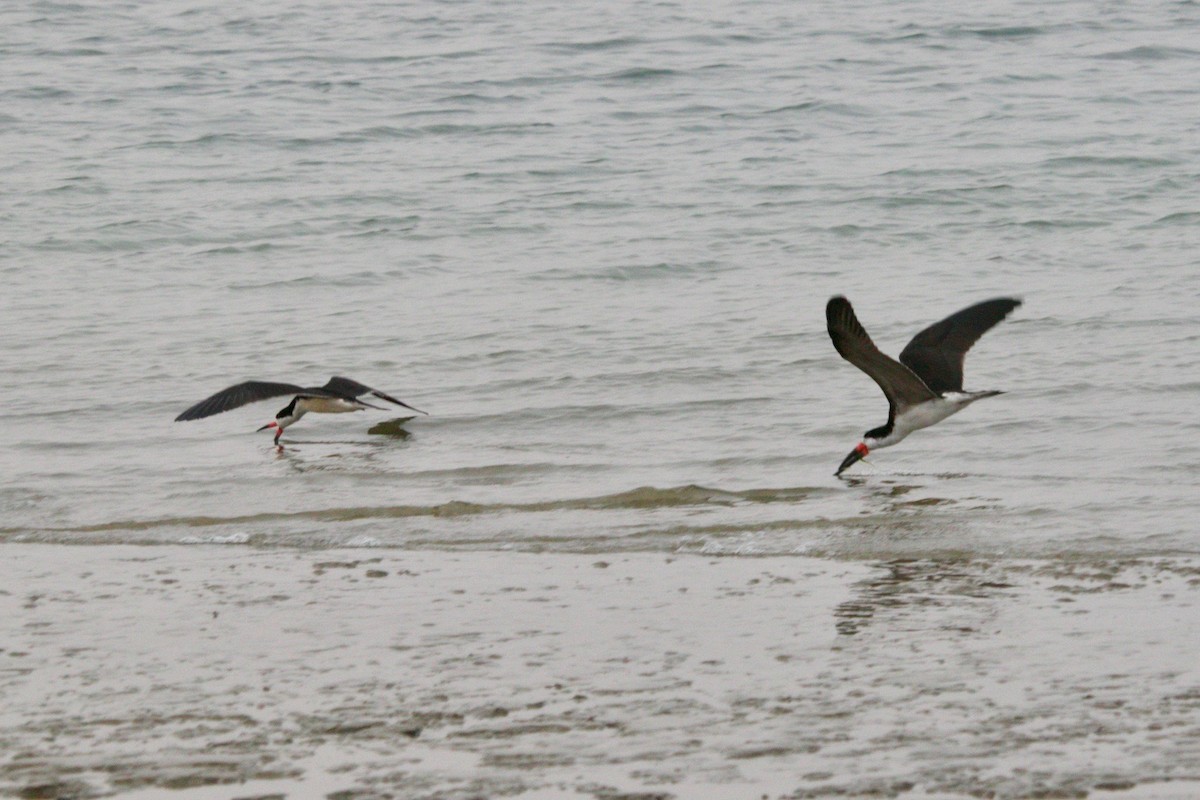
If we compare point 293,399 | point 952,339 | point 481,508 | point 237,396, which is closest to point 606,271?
point 293,399

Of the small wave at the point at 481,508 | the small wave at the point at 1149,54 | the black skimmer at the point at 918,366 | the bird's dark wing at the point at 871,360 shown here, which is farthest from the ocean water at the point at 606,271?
the bird's dark wing at the point at 871,360

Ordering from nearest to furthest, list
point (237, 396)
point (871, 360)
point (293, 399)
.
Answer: point (871, 360) < point (237, 396) < point (293, 399)

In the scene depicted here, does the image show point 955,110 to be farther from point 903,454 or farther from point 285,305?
point 903,454

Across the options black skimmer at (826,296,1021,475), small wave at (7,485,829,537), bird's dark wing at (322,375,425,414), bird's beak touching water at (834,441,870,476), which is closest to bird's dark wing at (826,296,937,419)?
black skimmer at (826,296,1021,475)

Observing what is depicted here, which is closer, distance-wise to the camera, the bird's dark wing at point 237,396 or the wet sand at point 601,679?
the wet sand at point 601,679

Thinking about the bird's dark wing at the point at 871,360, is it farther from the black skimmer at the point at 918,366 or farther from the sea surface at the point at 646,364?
the sea surface at the point at 646,364

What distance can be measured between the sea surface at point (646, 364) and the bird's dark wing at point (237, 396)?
209 millimetres


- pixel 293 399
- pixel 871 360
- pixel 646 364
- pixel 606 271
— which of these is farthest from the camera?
pixel 606 271

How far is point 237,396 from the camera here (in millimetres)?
10680

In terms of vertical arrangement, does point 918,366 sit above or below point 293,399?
above

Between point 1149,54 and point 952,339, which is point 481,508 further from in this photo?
point 1149,54

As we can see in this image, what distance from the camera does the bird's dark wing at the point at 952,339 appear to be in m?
10.0

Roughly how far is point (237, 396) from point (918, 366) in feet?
13.1

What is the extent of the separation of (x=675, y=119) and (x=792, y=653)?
16735 mm
